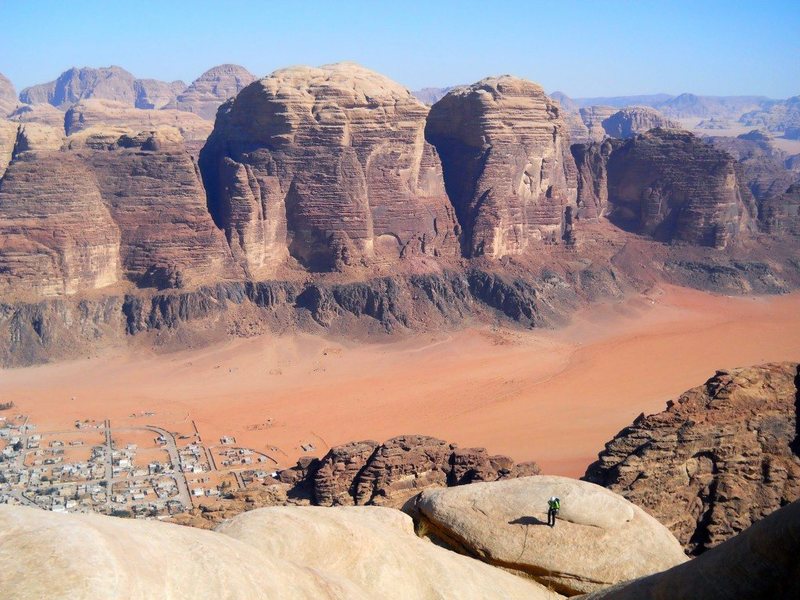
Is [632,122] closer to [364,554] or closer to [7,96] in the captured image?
[7,96]

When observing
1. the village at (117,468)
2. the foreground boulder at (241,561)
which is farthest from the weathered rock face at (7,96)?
the foreground boulder at (241,561)

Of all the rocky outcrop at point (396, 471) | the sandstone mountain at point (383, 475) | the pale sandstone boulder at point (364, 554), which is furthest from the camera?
the rocky outcrop at point (396, 471)

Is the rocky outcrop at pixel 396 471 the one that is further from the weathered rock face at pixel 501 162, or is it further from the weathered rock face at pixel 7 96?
the weathered rock face at pixel 7 96

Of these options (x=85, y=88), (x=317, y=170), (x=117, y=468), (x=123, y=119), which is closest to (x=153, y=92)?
(x=85, y=88)

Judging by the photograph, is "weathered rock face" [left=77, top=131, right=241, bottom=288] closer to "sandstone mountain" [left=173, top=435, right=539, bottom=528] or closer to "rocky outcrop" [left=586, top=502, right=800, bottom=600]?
"sandstone mountain" [left=173, top=435, right=539, bottom=528]

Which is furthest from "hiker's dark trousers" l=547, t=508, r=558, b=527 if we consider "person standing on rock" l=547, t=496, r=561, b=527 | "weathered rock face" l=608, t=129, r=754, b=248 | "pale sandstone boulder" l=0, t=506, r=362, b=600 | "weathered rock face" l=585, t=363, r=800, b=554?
"weathered rock face" l=608, t=129, r=754, b=248
